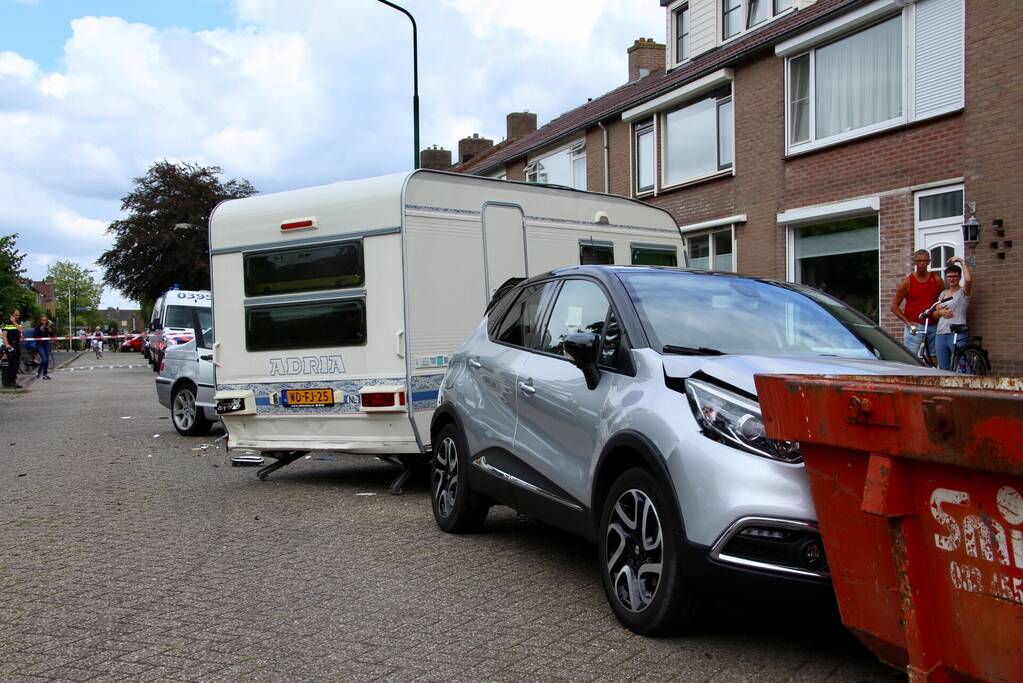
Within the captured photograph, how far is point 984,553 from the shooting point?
8.61 ft

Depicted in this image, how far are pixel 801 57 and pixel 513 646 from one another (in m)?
15.7

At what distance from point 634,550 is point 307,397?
4.97m

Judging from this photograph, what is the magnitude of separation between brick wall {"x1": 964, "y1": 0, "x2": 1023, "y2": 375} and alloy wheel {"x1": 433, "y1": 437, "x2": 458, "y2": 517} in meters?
9.34

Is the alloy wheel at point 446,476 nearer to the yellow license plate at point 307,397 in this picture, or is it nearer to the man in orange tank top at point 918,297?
the yellow license plate at point 307,397

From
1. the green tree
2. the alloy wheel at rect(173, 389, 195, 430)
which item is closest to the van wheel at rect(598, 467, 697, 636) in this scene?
the alloy wheel at rect(173, 389, 195, 430)

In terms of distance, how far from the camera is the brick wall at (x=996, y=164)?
1329cm

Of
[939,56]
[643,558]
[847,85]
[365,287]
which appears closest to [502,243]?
[365,287]

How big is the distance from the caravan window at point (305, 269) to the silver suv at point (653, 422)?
7.24 ft

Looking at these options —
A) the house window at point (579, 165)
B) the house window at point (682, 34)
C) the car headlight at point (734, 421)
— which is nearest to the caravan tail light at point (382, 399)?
the car headlight at point (734, 421)

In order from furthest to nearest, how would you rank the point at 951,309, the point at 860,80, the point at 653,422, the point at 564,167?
the point at 564,167 → the point at 860,80 → the point at 951,309 → the point at 653,422

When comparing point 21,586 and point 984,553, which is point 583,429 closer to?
point 984,553

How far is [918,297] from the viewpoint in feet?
42.4

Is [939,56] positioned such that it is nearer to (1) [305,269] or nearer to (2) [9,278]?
(1) [305,269]

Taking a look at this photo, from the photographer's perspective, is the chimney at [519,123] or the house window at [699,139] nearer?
the house window at [699,139]
